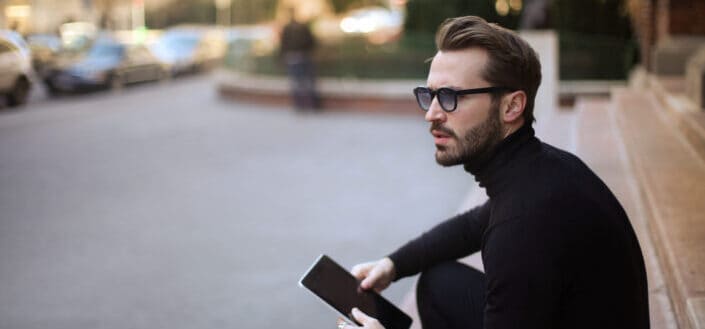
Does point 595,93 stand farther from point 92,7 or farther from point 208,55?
point 208,55

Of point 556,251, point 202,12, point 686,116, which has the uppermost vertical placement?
point 556,251

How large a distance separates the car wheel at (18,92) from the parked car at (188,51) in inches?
797

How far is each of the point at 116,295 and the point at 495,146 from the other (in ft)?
10.2

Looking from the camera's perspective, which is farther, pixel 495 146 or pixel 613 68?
pixel 613 68

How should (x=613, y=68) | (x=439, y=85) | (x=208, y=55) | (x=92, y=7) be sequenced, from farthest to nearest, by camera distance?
(x=208, y=55)
(x=613, y=68)
(x=92, y=7)
(x=439, y=85)

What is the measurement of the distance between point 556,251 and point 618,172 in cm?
371

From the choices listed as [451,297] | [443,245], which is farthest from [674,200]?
[451,297]

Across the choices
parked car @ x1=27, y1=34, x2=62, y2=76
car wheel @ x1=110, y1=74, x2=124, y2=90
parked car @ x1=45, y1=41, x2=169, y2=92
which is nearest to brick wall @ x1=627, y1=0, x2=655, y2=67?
parked car @ x1=27, y1=34, x2=62, y2=76

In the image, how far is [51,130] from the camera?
1362 centimetres

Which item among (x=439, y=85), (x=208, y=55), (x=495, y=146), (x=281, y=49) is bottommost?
(x=208, y=55)

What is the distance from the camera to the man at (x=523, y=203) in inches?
83.7

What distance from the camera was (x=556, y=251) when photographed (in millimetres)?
2127

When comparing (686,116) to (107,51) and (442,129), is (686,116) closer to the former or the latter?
(442,129)

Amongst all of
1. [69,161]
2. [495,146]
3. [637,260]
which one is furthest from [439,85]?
[69,161]
